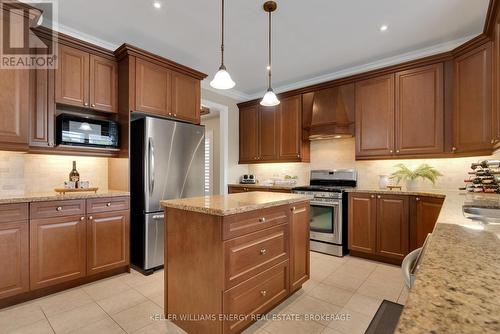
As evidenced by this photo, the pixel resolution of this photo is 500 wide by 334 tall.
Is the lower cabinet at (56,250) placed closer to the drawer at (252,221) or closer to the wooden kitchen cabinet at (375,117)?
the drawer at (252,221)

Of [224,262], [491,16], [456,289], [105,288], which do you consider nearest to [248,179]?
[105,288]

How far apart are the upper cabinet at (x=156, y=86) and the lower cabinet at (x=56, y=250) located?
4.27ft

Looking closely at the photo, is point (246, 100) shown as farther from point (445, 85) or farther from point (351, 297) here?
point (351, 297)

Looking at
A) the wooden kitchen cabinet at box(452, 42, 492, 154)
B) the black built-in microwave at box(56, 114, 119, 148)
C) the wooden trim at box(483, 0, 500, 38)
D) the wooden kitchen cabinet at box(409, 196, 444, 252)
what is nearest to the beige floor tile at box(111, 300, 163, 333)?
the black built-in microwave at box(56, 114, 119, 148)

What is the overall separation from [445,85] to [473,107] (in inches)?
17.9

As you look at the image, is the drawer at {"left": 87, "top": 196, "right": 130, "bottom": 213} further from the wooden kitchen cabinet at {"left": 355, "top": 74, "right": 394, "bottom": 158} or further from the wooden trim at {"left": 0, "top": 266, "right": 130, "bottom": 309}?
the wooden kitchen cabinet at {"left": 355, "top": 74, "right": 394, "bottom": 158}

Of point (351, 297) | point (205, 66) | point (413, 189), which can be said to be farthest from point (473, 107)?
point (205, 66)

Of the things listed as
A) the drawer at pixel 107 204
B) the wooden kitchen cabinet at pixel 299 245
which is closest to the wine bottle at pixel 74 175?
the drawer at pixel 107 204

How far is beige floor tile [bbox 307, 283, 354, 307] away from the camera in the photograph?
2256mm

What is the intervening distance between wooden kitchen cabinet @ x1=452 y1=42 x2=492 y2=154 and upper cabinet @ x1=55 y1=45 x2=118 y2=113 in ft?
13.3

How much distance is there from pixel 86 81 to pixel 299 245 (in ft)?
9.58

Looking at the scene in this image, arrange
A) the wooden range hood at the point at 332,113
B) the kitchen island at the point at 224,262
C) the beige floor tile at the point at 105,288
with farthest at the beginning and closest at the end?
the wooden range hood at the point at 332,113 → the beige floor tile at the point at 105,288 → the kitchen island at the point at 224,262

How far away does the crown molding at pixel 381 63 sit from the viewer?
3066 millimetres

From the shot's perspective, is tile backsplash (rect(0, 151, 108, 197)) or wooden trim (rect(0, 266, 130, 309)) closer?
wooden trim (rect(0, 266, 130, 309))
